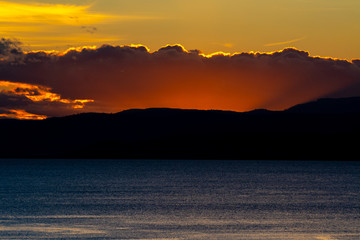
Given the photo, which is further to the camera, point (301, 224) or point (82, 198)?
point (82, 198)

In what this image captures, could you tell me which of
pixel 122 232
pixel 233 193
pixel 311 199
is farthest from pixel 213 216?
pixel 233 193

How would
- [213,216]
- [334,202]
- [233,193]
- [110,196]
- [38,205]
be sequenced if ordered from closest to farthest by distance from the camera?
[213,216] < [38,205] < [334,202] < [110,196] < [233,193]

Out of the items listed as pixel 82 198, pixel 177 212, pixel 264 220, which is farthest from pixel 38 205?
pixel 264 220

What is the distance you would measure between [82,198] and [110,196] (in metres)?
6.00

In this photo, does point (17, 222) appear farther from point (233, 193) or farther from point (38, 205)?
point (233, 193)

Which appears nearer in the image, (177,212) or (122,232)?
(122,232)

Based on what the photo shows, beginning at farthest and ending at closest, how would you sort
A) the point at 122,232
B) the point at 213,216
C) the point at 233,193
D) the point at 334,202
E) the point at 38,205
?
the point at 233,193 → the point at 334,202 → the point at 38,205 → the point at 213,216 → the point at 122,232

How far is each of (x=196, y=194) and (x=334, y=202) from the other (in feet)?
79.9

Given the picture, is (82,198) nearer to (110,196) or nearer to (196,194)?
(110,196)

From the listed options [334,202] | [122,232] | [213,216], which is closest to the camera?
[122,232]

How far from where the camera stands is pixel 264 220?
74.2 metres

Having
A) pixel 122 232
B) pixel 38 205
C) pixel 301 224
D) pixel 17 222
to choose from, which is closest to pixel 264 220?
pixel 301 224

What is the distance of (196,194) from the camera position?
117 m

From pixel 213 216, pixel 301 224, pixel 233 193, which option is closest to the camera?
pixel 301 224
